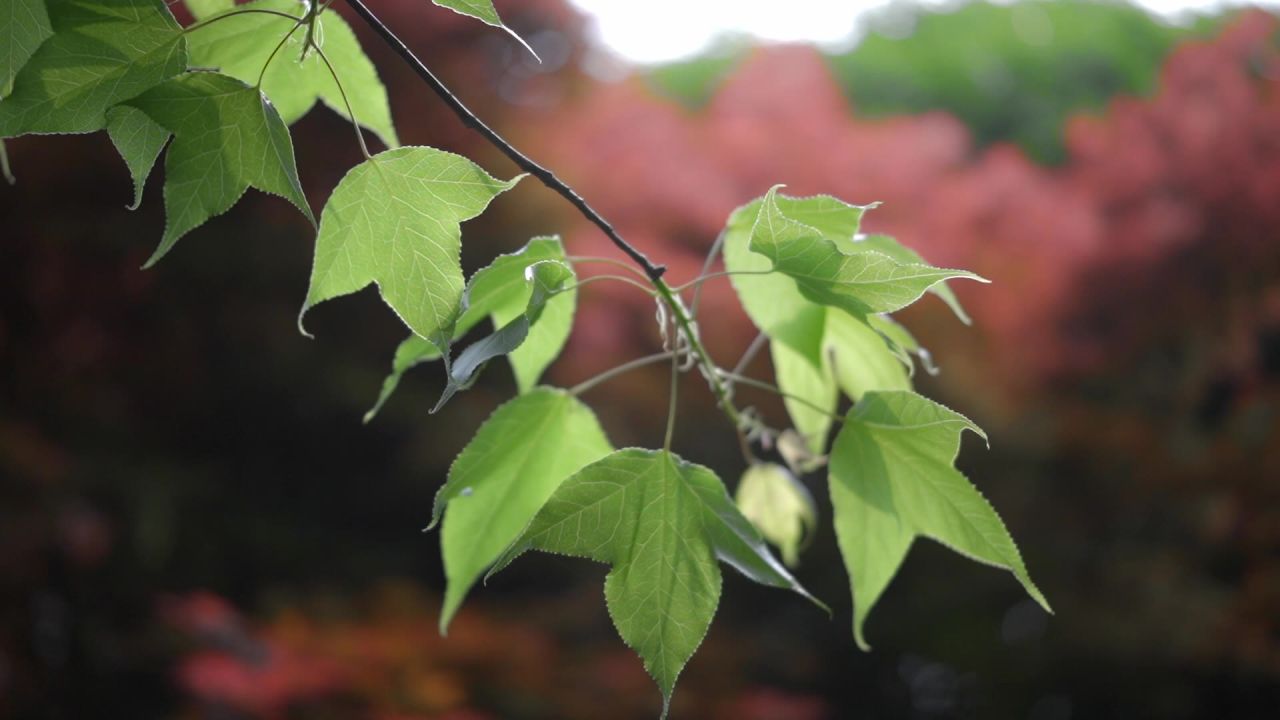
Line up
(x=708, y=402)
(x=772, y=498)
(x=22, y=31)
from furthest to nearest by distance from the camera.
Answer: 1. (x=708, y=402)
2. (x=772, y=498)
3. (x=22, y=31)

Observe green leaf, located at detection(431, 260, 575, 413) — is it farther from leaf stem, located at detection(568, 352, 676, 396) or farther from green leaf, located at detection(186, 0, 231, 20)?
green leaf, located at detection(186, 0, 231, 20)

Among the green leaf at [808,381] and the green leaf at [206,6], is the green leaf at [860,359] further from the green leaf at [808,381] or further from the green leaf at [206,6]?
the green leaf at [206,6]

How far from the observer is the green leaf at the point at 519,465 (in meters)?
0.34

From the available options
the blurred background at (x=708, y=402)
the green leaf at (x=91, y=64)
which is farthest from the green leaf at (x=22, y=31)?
the blurred background at (x=708, y=402)

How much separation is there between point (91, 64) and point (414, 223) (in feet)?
0.27

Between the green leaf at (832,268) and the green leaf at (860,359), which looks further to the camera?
the green leaf at (860,359)

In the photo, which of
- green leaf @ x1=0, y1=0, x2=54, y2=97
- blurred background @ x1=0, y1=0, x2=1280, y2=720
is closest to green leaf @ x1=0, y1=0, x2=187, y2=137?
green leaf @ x1=0, y1=0, x2=54, y2=97

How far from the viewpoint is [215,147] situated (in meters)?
0.26

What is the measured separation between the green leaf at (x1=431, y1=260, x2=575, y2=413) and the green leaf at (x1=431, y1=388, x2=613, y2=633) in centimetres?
8

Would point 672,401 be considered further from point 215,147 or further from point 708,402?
point 708,402

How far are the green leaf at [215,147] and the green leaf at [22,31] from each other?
0.03 meters

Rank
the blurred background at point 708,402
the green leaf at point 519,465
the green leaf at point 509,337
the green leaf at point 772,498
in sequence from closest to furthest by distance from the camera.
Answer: the green leaf at point 509,337
the green leaf at point 519,465
the green leaf at point 772,498
the blurred background at point 708,402

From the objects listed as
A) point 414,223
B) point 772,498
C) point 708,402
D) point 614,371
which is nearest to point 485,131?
point 414,223

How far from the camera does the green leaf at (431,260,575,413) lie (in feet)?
0.79
